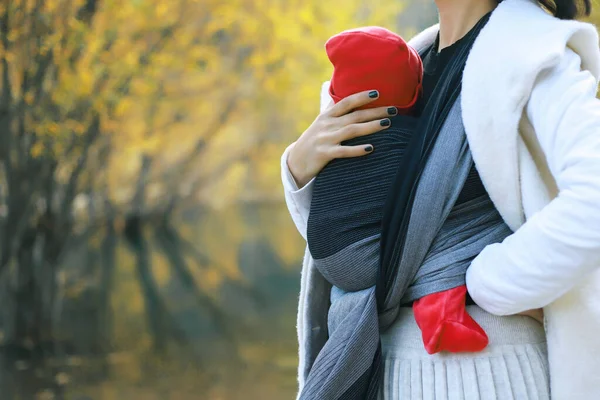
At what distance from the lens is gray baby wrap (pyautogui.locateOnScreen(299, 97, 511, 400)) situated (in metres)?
1.28

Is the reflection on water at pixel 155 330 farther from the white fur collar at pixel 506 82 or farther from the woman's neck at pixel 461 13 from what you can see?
the white fur collar at pixel 506 82

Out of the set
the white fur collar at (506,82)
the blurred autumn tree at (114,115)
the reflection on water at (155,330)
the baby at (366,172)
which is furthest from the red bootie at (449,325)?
the blurred autumn tree at (114,115)

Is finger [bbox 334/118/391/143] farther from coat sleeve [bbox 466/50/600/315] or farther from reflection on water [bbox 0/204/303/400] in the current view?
reflection on water [bbox 0/204/303/400]

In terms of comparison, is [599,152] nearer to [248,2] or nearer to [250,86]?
[248,2]

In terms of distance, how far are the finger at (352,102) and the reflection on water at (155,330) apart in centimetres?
438

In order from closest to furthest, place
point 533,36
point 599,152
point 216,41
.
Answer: point 599,152 < point 533,36 < point 216,41

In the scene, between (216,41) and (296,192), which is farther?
(216,41)

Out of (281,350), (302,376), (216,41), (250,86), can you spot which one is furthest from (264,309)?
(302,376)

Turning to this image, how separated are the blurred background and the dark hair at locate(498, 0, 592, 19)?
14.9 feet

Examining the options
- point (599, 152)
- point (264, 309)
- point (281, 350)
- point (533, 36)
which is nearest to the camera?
point (599, 152)

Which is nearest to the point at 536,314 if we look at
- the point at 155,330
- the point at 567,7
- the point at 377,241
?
the point at 377,241

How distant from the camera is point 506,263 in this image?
1.19m

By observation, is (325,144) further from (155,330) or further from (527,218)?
(155,330)

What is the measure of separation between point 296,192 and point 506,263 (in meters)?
0.42
